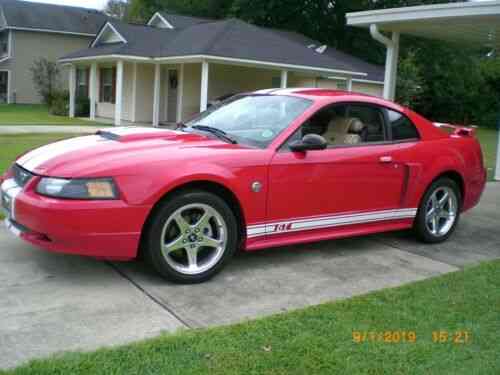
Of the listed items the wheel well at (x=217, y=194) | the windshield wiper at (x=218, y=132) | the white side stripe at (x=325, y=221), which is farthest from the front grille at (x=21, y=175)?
the white side stripe at (x=325, y=221)

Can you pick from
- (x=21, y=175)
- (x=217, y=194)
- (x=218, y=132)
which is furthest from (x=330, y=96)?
(x=21, y=175)

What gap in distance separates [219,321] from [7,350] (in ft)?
4.28

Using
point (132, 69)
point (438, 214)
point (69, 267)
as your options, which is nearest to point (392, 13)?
point (438, 214)

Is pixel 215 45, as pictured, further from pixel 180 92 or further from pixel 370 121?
pixel 370 121

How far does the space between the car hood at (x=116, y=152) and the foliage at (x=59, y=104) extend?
23.4m

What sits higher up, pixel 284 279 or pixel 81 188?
pixel 81 188

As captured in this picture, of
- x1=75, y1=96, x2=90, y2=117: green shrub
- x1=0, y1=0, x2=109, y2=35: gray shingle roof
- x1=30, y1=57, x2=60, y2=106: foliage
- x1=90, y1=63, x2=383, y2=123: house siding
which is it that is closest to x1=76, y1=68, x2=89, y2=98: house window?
x1=75, y1=96, x2=90, y2=117: green shrub

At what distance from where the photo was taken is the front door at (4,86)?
35831 millimetres

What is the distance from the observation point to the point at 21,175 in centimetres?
461

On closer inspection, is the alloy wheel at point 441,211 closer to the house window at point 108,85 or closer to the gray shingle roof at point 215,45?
the gray shingle roof at point 215,45

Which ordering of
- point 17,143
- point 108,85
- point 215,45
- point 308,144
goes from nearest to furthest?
point 308,144
point 17,143
point 215,45
point 108,85

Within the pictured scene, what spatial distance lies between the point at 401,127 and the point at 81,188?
340 cm

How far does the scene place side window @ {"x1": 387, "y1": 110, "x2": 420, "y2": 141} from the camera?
5.96 m
